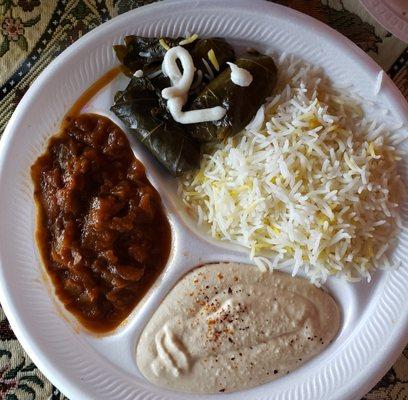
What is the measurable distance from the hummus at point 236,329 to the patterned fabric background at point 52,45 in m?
0.69

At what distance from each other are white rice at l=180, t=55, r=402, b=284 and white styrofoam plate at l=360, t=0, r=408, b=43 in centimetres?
41

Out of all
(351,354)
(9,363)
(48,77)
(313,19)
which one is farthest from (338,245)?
(9,363)

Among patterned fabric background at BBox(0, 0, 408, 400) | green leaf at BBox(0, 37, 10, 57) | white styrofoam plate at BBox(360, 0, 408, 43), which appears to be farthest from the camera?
green leaf at BBox(0, 37, 10, 57)

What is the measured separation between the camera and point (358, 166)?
296cm

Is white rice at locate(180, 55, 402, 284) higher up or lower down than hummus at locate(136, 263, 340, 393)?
higher up

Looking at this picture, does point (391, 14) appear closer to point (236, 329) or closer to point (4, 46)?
point (236, 329)

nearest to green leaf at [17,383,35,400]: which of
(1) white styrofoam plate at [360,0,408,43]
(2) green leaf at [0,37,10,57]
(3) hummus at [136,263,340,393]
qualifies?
(3) hummus at [136,263,340,393]

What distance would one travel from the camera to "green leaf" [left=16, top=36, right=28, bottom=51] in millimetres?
3512

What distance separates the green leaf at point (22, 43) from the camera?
11.5 ft

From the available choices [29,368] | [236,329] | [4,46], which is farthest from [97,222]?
[4,46]

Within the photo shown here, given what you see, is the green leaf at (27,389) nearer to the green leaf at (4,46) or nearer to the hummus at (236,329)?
the hummus at (236,329)

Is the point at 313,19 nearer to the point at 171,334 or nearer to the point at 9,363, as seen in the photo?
the point at 171,334

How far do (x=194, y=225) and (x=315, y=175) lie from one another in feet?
2.35

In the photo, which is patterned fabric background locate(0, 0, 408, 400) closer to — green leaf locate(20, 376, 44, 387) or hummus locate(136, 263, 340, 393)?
green leaf locate(20, 376, 44, 387)
